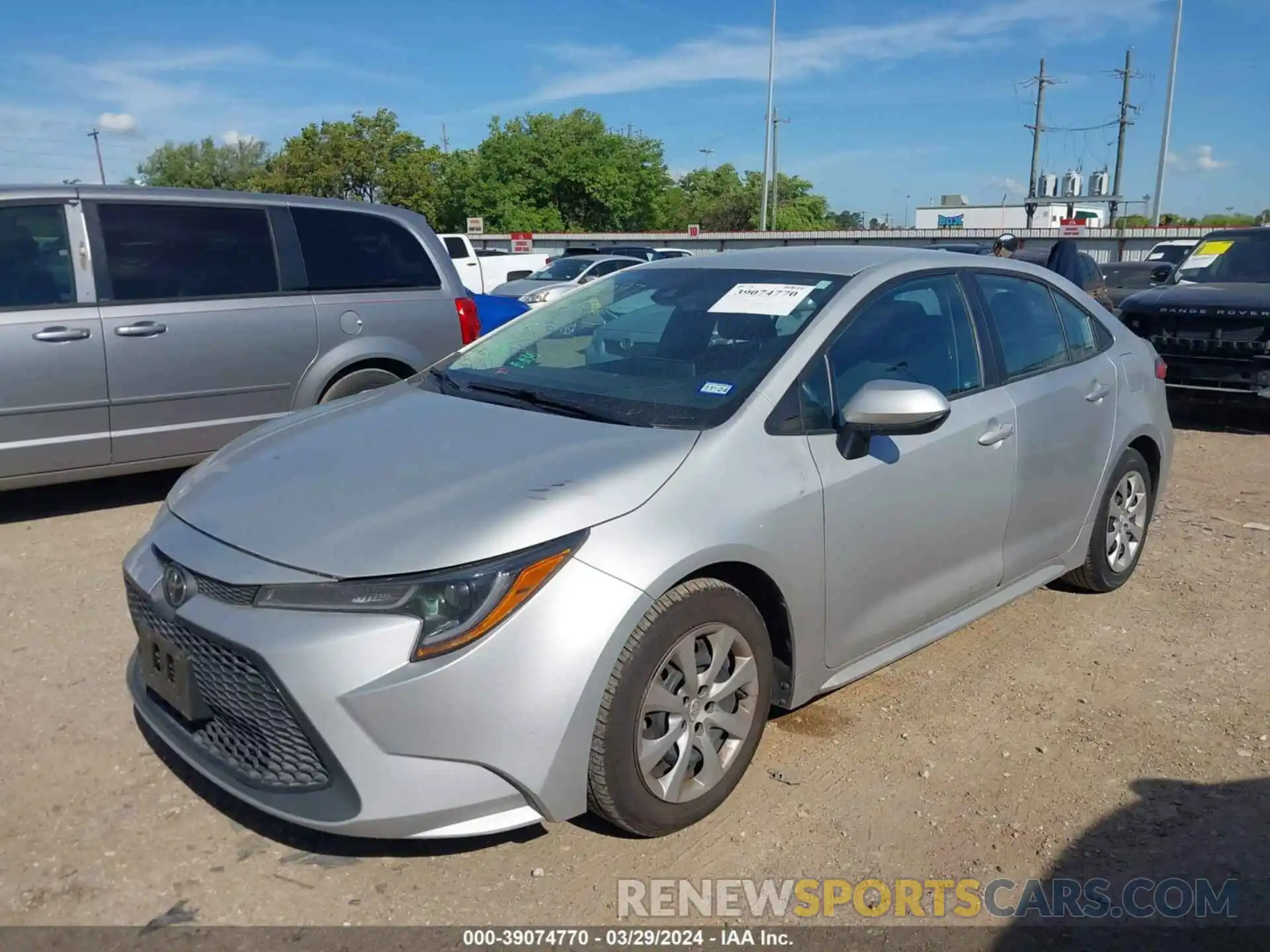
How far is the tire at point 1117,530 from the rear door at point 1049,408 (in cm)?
21

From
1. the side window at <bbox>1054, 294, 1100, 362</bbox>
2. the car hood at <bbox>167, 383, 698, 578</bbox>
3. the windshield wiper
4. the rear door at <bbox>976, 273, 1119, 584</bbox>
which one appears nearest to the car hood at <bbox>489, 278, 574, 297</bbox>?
the side window at <bbox>1054, 294, 1100, 362</bbox>

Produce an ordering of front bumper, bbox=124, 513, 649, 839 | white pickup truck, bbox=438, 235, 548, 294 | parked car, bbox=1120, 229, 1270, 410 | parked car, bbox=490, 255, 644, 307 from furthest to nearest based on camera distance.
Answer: white pickup truck, bbox=438, 235, 548, 294
parked car, bbox=490, 255, 644, 307
parked car, bbox=1120, 229, 1270, 410
front bumper, bbox=124, 513, 649, 839

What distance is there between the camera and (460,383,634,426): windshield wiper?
320 centimetres

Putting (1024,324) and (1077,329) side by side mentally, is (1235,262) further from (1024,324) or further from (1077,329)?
(1024,324)

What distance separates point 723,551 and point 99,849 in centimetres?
194

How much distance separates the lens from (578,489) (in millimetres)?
2721

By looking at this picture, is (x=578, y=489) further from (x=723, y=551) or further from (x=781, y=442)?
(x=781, y=442)

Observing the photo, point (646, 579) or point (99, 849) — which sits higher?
point (646, 579)

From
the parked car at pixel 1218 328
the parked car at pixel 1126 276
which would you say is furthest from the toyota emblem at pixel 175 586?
the parked car at pixel 1126 276

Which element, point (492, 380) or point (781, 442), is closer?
point (781, 442)

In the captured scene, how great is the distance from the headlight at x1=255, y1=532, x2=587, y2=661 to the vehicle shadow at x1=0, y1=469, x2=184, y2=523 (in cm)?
393

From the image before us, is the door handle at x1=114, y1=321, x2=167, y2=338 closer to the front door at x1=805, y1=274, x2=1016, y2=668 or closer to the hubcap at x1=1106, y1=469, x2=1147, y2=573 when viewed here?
the front door at x1=805, y1=274, x2=1016, y2=668

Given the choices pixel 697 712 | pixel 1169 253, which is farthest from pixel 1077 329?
pixel 1169 253

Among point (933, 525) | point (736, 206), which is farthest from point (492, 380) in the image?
point (736, 206)
